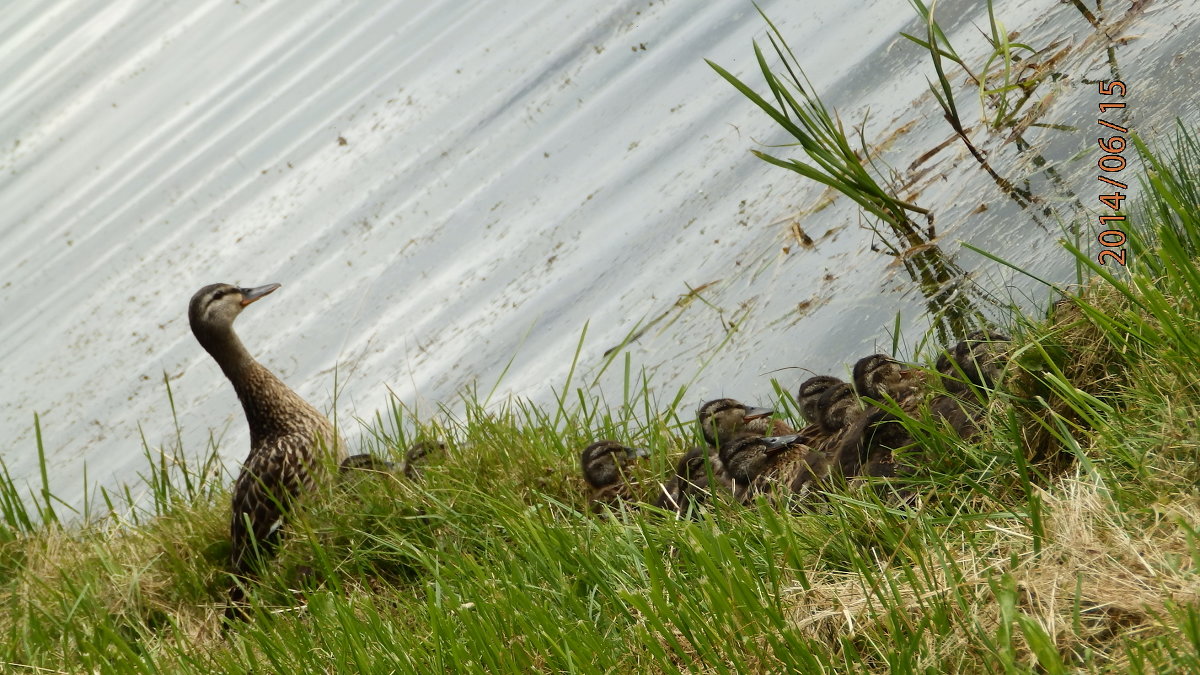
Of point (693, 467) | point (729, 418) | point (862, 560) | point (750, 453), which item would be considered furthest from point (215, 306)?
point (862, 560)

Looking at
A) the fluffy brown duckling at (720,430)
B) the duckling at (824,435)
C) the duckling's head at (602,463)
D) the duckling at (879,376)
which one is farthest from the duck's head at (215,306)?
the duckling at (879,376)

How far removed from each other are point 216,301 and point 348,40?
8.58ft

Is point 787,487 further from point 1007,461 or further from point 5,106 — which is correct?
point 5,106

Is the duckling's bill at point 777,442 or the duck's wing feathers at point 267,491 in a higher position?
the duck's wing feathers at point 267,491

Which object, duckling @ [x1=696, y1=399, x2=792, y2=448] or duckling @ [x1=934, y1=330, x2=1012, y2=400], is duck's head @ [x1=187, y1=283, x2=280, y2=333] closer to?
duckling @ [x1=696, y1=399, x2=792, y2=448]

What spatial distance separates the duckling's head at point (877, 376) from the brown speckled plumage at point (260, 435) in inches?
65.3

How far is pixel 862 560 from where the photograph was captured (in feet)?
8.07

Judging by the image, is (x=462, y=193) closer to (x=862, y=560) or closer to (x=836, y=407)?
(x=836, y=407)

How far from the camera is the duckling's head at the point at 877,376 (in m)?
3.46

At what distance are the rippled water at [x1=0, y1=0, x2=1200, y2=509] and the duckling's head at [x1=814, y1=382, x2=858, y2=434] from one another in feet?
1.50

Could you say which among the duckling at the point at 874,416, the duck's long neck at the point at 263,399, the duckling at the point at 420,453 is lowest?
the duckling at the point at 874,416

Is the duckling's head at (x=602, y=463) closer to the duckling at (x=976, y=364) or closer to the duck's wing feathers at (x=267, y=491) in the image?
the duck's wing feathers at (x=267, y=491)

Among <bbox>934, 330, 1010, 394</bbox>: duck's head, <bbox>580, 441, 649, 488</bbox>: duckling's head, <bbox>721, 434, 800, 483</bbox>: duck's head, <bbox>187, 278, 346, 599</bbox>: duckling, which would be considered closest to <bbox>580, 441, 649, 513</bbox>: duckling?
<bbox>580, 441, 649, 488</bbox>: duckling's head

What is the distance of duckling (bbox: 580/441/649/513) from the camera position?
373cm
